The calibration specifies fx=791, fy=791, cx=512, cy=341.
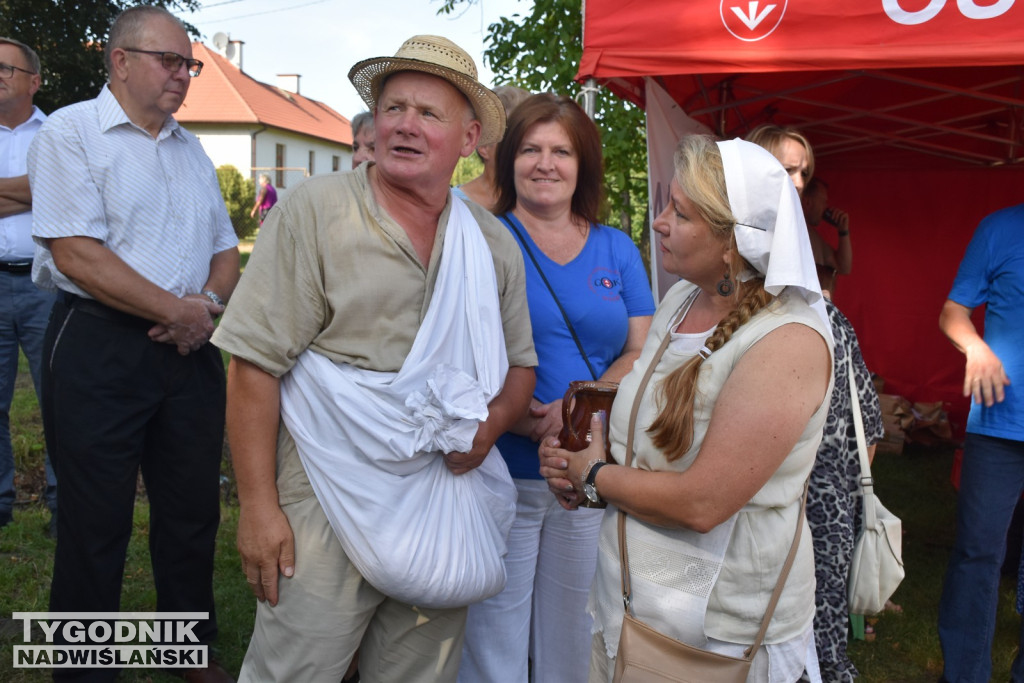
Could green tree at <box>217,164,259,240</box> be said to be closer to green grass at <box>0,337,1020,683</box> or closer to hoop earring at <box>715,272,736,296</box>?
green grass at <box>0,337,1020,683</box>

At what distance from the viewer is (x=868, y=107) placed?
525cm

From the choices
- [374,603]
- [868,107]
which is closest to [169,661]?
[374,603]

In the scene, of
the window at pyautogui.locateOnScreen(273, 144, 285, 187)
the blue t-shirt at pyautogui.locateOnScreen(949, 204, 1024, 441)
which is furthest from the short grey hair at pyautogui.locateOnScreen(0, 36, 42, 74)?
the window at pyautogui.locateOnScreen(273, 144, 285, 187)

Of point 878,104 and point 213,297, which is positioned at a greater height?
point 878,104

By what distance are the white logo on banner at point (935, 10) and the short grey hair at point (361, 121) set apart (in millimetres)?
2370

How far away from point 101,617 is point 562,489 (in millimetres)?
1810

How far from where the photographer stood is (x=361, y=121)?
13.6 feet

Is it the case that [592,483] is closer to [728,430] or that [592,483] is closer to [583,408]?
[583,408]

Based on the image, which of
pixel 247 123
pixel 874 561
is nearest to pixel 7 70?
pixel 874 561

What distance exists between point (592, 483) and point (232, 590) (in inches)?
100

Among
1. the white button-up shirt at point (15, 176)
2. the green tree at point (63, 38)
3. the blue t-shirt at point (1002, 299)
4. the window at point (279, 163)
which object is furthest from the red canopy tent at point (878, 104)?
the window at point (279, 163)

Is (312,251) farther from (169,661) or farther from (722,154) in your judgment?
(169,661)

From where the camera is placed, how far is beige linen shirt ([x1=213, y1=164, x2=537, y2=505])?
180cm

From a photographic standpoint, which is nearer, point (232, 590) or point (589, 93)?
point (589, 93)
